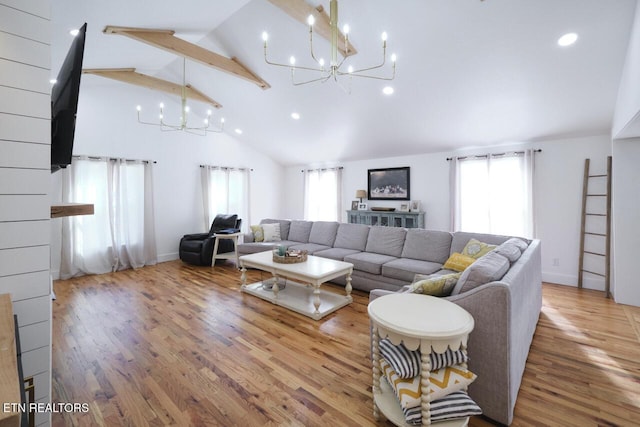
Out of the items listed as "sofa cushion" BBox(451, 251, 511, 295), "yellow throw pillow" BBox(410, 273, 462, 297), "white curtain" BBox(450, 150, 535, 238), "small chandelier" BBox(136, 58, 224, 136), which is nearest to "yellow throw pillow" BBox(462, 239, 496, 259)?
"sofa cushion" BBox(451, 251, 511, 295)

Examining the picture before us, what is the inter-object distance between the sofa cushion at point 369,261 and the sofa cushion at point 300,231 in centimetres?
139

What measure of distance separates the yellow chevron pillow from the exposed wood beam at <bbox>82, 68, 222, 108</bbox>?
5.13 metres

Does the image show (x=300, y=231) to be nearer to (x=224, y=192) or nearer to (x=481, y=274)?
(x=224, y=192)

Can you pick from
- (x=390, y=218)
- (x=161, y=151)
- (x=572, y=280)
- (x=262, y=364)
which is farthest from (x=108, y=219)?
(x=572, y=280)

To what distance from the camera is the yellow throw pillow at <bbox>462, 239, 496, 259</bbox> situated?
307 cm

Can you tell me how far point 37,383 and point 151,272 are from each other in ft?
13.1

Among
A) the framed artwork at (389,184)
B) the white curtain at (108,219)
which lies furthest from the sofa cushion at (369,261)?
the white curtain at (108,219)

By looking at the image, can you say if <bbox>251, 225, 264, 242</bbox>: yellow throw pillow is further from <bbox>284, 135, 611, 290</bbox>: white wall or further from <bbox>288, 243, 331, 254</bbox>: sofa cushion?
<bbox>284, 135, 611, 290</bbox>: white wall

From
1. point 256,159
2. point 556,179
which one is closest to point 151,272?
point 256,159

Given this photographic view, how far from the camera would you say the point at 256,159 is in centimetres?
708

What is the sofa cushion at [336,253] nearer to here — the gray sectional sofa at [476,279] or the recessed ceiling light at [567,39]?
the gray sectional sofa at [476,279]

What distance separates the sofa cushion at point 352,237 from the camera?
4402mm

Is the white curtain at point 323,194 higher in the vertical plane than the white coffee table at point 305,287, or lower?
higher

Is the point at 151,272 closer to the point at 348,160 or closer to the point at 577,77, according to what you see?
the point at 348,160
